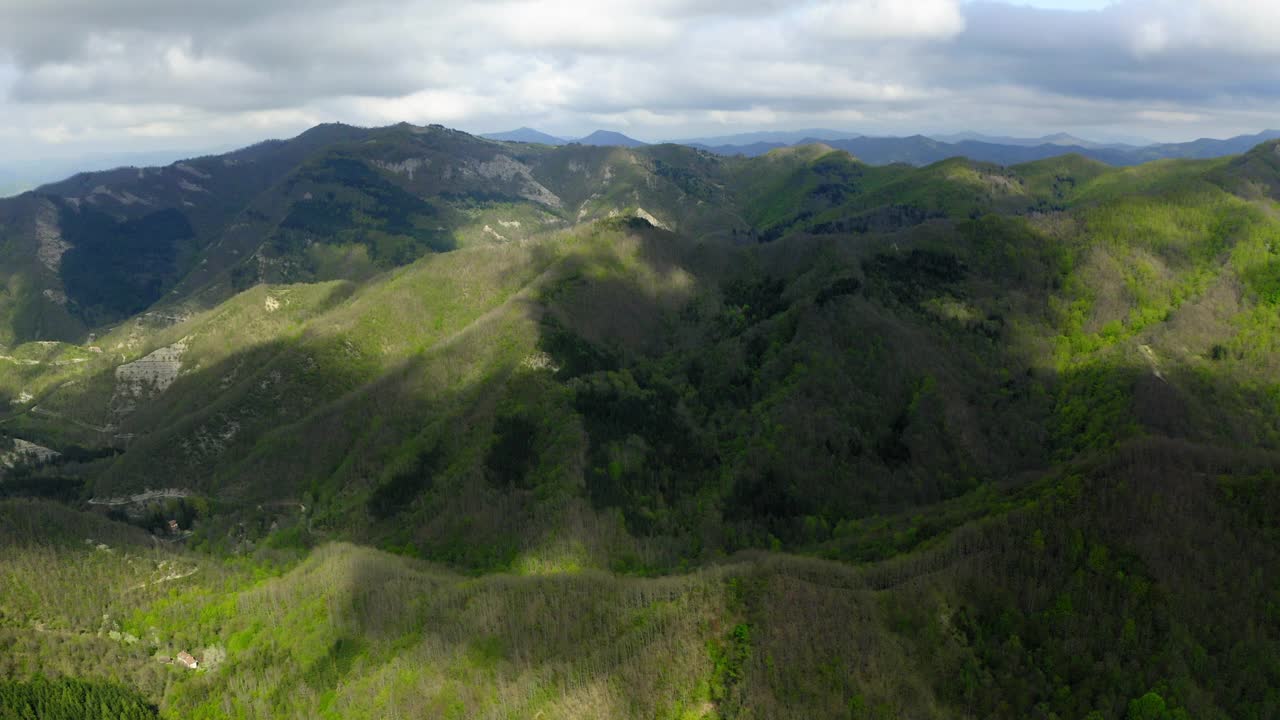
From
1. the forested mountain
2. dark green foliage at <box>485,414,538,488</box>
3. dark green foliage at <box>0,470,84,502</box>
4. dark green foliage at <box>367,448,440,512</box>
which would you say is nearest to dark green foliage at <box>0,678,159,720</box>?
the forested mountain

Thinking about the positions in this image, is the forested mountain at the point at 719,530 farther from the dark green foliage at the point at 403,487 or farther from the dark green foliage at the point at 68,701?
the dark green foliage at the point at 403,487

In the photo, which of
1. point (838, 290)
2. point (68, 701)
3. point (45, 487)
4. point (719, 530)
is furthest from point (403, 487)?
point (838, 290)

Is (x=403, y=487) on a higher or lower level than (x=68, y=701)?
higher

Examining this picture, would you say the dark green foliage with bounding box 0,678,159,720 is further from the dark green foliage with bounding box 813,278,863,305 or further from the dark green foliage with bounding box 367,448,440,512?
the dark green foliage with bounding box 813,278,863,305

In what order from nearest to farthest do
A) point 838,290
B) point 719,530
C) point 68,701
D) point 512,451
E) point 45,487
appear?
point 68,701 < point 719,530 < point 512,451 < point 45,487 < point 838,290

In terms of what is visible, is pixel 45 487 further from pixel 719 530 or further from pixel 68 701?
pixel 719 530

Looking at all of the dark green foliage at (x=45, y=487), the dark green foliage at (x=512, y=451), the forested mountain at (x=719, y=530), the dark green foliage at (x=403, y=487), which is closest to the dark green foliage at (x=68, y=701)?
the forested mountain at (x=719, y=530)

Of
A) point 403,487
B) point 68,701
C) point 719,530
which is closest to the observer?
point 68,701

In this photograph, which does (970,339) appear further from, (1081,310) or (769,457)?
(769,457)

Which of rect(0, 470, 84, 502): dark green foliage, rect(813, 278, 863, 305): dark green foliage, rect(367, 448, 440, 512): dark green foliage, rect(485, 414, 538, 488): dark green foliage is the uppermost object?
rect(813, 278, 863, 305): dark green foliage
